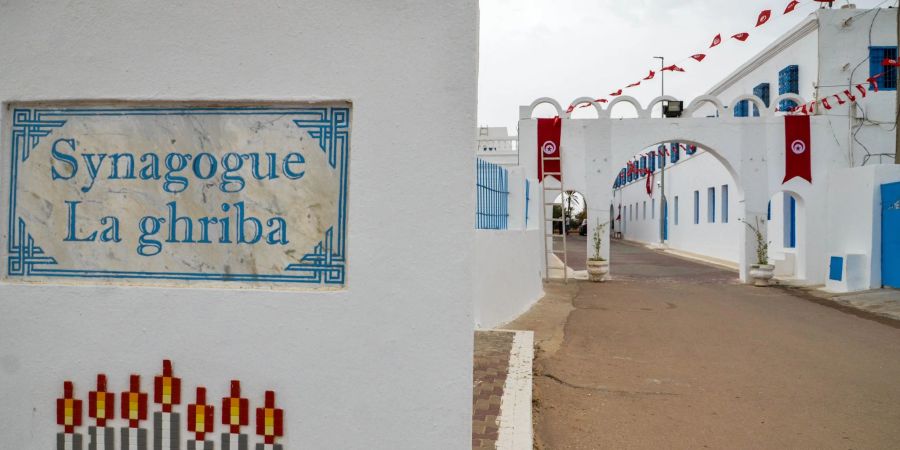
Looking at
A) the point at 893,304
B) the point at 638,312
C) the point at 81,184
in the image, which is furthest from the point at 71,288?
the point at 893,304

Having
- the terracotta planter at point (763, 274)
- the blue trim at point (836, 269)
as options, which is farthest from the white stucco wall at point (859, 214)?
the terracotta planter at point (763, 274)

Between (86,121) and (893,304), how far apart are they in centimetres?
1132

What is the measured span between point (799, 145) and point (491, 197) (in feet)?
30.9

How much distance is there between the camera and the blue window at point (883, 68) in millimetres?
13477

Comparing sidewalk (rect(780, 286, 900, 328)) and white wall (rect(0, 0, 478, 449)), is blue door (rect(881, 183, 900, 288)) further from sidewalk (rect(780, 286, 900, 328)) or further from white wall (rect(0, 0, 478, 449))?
white wall (rect(0, 0, 478, 449))

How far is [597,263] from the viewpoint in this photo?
13023 mm

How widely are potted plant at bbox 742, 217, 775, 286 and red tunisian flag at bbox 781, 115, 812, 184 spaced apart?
54.4 inches

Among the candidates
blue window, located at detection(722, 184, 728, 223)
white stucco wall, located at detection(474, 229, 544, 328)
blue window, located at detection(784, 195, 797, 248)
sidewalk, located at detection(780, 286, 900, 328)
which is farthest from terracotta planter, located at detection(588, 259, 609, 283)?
blue window, located at detection(722, 184, 728, 223)

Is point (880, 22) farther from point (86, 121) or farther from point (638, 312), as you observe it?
point (86, 121)

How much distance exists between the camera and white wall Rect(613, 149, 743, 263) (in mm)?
18391

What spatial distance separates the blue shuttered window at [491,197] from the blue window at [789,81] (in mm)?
10612

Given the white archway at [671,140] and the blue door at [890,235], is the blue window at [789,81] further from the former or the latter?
the blue door at [890,235]

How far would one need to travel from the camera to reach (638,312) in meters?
8.83

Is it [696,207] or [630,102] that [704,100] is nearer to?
[630,102]
